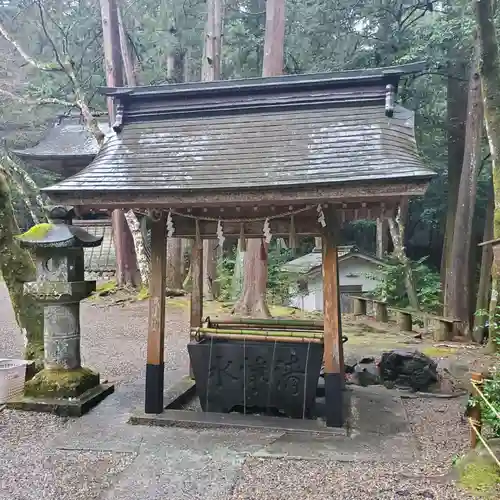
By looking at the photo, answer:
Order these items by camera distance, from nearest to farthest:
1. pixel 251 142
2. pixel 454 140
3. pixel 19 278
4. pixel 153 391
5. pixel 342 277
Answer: pixel 153 391 < pixel 251 142 < pixel 19 278 < pixel 454 140 < pixel 342 277

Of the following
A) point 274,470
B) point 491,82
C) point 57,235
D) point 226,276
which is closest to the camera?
point 274,470

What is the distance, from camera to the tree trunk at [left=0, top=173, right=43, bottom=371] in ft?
21.7

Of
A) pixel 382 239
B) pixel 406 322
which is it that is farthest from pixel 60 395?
pixel 382 239

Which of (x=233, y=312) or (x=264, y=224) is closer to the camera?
(x=264, y=224)

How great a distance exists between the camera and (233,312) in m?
12.4

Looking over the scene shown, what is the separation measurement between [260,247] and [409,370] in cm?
547

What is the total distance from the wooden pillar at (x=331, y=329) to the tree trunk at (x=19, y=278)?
399 cm

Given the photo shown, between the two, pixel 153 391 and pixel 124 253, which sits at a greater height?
pixel 153 391

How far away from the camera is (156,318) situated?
17.6ft

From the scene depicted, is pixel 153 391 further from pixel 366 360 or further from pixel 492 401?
pixel 366 360

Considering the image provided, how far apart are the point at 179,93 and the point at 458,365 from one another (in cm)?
639

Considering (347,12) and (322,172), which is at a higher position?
(347,12)

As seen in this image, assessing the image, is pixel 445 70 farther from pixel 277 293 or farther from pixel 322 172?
pixel 322 172

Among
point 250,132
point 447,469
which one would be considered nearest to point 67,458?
point 447,469
